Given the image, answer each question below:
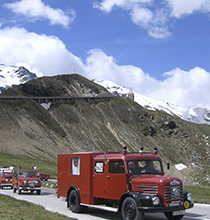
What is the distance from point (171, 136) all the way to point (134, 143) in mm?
21605

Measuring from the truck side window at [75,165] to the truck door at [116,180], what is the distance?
2526mm

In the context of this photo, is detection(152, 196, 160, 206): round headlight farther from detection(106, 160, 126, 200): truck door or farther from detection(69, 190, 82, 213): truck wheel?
detection(69, 190, 82, 213): truck wheel

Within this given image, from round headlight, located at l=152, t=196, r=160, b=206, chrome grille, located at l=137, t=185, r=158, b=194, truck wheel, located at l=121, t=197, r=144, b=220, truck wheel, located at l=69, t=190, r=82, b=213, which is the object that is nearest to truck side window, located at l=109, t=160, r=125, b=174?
chrome grille, located at l=137, t=185, r=158, b=194

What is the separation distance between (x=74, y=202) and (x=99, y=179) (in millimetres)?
2604

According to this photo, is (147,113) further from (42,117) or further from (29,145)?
(29,145)

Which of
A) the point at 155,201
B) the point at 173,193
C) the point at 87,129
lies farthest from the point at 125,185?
the point at 87,129

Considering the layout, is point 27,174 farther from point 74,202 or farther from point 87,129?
point 87,129

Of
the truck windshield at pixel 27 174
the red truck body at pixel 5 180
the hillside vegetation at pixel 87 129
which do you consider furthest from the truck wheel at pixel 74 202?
the hillside vegetation at pixel 87 129

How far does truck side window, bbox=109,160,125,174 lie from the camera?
1456 cm

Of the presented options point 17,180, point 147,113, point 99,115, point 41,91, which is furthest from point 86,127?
point 17,180

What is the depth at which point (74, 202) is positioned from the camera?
1731cm

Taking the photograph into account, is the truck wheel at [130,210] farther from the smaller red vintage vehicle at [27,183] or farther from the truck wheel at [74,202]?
→ the smaller red vintage vehicle at [27,183]

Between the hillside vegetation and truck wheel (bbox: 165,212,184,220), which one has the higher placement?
the hillside vegetation

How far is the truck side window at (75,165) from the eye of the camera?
56.3 ft
